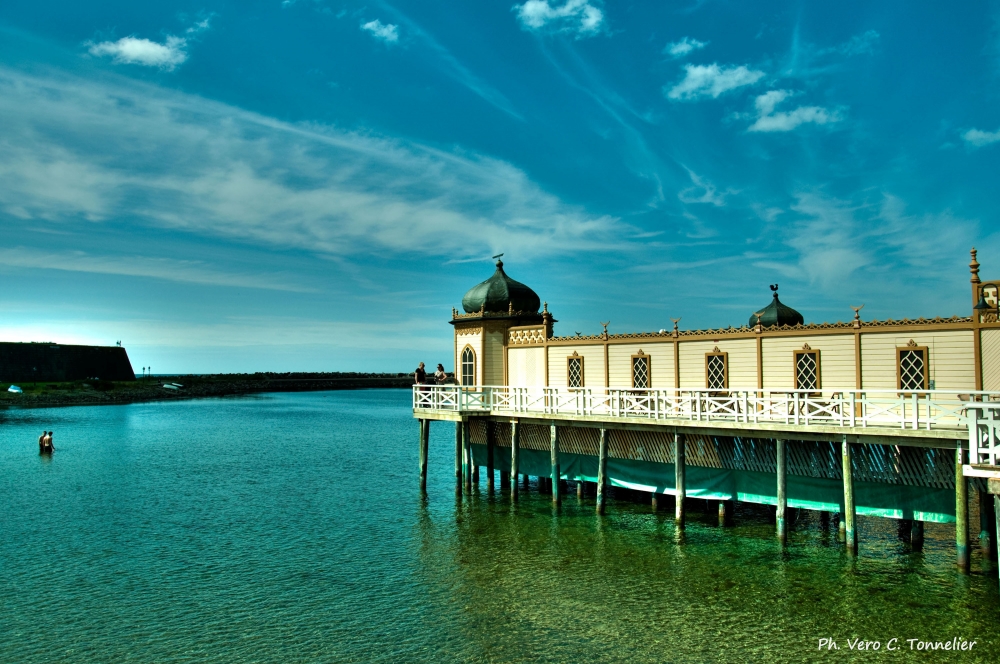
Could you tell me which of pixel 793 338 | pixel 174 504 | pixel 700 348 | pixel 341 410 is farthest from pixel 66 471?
pixel 341 410

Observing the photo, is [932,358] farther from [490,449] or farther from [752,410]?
[490,449]

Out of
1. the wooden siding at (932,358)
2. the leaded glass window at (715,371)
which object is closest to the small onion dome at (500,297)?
the leaded glass window at (715,371)

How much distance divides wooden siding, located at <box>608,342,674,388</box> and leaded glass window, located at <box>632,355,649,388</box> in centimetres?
14

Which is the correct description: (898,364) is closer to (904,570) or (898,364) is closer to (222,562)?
(904,570)

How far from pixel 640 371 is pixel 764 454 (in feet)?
19.4

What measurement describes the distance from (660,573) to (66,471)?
3640cm

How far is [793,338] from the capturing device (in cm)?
2395

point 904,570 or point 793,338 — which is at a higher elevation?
point 793,338

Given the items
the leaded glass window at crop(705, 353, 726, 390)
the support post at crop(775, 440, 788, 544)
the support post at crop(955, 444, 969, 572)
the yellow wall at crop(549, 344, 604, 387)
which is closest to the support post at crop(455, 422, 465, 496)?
the yellow wall at crop(549, 344, 604, 387)

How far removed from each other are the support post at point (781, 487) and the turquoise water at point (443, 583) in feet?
2.06

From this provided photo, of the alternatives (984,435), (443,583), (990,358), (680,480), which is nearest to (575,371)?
(680,480)

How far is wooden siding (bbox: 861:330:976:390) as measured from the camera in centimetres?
2078

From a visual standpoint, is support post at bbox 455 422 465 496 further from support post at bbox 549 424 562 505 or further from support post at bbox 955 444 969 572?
support post at bbox 955 444 969 572

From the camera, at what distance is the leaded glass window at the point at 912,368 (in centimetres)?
2144
